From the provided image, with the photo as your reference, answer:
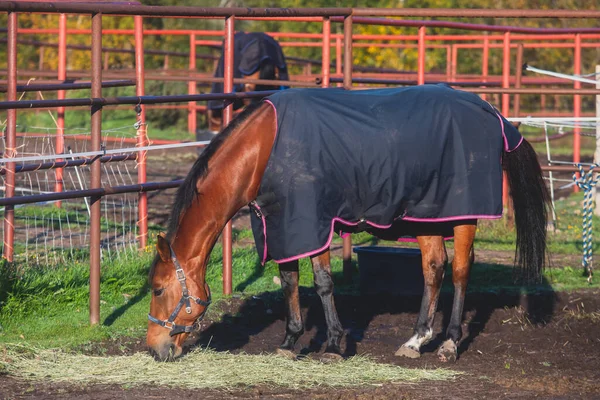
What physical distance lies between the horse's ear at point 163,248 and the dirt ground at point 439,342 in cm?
64

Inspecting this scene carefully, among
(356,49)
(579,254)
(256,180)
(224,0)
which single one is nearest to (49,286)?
(256,180)

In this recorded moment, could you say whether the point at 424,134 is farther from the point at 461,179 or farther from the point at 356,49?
the point at 356,49

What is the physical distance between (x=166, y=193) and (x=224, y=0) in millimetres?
18321

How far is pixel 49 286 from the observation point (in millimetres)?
5617

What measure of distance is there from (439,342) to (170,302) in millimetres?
1733

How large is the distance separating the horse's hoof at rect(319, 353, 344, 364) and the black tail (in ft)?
4.67

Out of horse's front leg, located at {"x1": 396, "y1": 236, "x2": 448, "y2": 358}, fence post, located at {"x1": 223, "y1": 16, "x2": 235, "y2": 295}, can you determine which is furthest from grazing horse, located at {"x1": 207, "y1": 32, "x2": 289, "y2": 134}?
horse's front leg, located at {"x1": 396, "y1": 236, "x2": 448, "y2": 358}

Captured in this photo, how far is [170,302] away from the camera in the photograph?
14.5 ft

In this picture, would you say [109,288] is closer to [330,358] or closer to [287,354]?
[287,354]

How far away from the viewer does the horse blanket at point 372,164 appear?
177 inches

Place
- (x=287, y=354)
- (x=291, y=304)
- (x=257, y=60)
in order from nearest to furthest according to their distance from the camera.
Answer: (x=287, y=354) < (x=291, y=304) < (x=257, y=60)

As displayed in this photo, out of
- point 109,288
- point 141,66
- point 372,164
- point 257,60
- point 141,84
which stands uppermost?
point 257,60

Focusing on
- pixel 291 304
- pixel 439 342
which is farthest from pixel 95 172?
pixel 439 342

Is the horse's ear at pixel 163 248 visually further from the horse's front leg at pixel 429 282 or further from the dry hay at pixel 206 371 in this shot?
the horse's front leg at pixel 429 282
